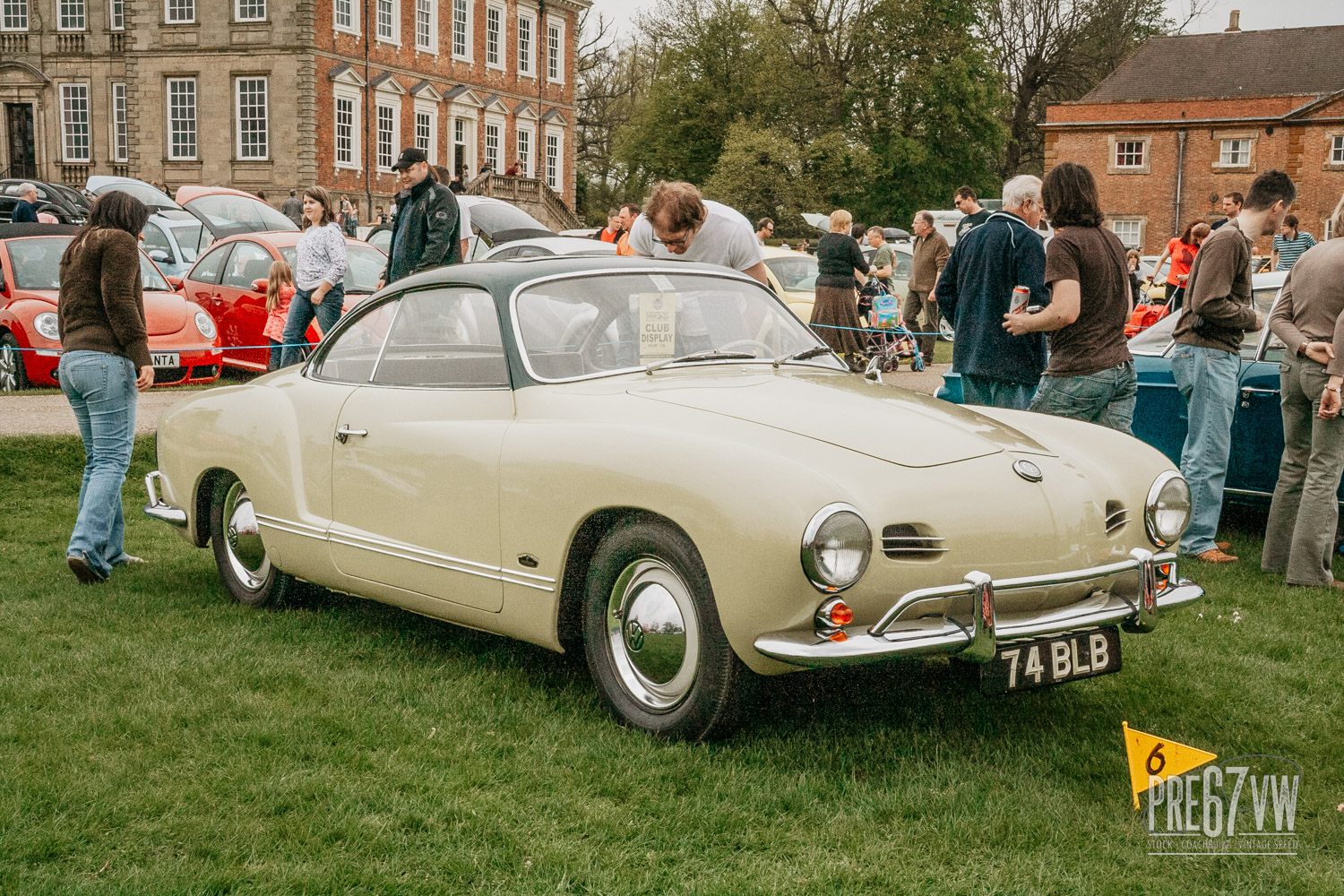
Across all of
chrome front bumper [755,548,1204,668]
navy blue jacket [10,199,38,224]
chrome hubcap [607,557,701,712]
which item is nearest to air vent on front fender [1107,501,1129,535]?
chrome front bumper [755,548,1204,668]

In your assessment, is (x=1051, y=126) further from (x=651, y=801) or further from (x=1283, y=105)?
(x=651, y=801)

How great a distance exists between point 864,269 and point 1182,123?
41728 mm

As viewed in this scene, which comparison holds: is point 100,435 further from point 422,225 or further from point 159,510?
point 422,225

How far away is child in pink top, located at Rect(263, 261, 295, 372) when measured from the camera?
12766 mm

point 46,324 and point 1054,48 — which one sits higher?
point 1054,48

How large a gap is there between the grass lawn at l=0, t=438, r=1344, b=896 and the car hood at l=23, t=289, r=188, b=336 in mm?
7709

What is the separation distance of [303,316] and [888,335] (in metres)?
8.64

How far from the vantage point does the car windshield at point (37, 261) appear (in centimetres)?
1332

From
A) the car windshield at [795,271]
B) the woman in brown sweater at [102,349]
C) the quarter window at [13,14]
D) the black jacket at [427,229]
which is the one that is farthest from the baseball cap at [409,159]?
the quarter window at [13,14]

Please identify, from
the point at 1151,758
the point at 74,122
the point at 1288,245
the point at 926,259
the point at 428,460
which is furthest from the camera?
the point at 74,122

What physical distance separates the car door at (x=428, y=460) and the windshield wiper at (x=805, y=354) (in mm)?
1095

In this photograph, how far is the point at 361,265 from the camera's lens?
15.3 meters

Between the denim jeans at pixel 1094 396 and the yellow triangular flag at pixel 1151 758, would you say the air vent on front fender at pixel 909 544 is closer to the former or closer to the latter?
the yellow triangular flag at pixel 1151 758

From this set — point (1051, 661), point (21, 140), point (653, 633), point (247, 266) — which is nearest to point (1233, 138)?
point (21, 140)
